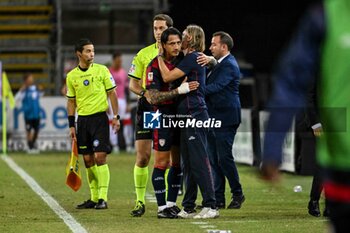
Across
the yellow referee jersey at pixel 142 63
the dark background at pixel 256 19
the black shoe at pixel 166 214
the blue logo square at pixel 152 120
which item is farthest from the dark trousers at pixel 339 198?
the dark background at pixel 256 19

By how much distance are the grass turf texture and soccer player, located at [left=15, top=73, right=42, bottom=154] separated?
26.2ft

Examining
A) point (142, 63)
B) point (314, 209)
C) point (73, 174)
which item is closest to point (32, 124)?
point (73, 174)

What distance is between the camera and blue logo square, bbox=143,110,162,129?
37.9ft

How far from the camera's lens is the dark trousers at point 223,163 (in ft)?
43.3

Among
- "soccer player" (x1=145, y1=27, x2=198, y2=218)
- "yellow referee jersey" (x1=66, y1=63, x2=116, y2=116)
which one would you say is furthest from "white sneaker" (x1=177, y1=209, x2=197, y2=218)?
"yellow referee jersey" (x1=66, y1=63, x2=116, y2=116)

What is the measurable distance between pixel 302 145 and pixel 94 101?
6431 millimetres

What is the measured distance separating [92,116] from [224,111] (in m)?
1.59

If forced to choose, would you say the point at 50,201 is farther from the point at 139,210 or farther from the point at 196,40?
the point at 196,40

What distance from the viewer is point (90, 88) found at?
43.9 ft

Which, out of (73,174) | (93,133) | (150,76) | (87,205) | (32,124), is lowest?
(32,124)

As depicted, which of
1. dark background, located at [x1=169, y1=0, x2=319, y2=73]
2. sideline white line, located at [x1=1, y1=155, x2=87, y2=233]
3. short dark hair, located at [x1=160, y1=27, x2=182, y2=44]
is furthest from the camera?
dark background, located at [x1=169, y1=0, x2=319, y2=73]

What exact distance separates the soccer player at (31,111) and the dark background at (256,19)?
399cm

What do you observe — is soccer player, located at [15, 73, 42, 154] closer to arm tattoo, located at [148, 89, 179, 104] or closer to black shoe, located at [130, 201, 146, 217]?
black shoe, located at [130, 201, 146, 217]

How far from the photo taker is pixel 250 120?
73.0 feet
